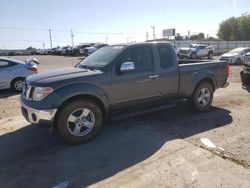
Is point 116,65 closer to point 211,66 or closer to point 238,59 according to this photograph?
point 211,66

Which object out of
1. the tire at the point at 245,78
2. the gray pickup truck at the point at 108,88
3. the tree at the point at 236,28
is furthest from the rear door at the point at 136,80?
the tree at the point at 236,28

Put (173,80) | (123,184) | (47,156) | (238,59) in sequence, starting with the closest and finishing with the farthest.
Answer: (123,184) < (47,156) < (173,80) < (238,59)

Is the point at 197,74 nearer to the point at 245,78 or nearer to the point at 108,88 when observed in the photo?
the point at 108,88

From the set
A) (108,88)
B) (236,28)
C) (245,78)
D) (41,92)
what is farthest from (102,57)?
(236,28)

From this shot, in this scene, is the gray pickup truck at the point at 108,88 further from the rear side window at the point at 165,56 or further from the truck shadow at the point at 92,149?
the truck shadow at the point at 92,149

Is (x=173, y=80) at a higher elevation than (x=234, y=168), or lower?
higher

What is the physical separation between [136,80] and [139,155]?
66.5 inches

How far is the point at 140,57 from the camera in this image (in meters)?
5.63

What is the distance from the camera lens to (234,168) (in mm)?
3807

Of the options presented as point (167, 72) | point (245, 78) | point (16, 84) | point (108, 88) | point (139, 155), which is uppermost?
point (167, 72)

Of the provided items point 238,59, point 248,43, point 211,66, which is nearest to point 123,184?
point 211,66

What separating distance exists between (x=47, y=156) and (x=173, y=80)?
321 cm

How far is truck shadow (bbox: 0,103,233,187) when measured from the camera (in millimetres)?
3779

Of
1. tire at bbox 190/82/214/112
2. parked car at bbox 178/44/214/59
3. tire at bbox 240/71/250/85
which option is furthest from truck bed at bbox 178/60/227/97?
parked car at bbox 178/44/214/59
